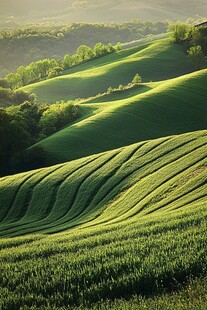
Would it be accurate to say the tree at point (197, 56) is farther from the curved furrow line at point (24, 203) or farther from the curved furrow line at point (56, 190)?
the curved furrow line at point (24, 203)

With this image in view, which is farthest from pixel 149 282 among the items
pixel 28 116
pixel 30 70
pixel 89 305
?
pixel 30 70

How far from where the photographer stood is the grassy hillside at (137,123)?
76750 millimetres

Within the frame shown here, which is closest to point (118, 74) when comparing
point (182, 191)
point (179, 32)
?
point (179, 32)

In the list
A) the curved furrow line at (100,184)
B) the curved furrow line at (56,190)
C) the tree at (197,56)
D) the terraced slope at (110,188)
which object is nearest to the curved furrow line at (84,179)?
the terraced slope at (110,188)

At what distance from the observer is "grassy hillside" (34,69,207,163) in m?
76.8

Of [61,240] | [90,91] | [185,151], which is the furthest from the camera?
[90,91]

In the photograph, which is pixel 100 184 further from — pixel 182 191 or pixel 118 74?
pixel 118 74

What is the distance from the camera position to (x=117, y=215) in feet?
117

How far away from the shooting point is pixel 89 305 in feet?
48.8

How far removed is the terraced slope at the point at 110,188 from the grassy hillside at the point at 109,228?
12cm

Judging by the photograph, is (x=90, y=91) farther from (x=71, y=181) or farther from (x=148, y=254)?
(x=148, y=254)

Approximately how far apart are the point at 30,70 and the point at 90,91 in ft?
191

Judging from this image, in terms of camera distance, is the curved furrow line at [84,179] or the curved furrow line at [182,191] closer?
the curved furrow line at [182,191]

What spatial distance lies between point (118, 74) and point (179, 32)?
31.3 m
